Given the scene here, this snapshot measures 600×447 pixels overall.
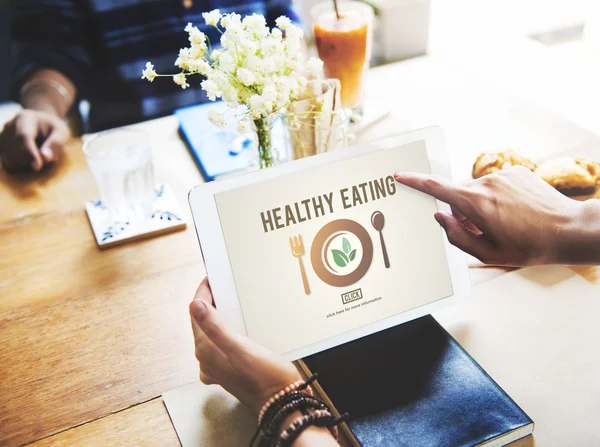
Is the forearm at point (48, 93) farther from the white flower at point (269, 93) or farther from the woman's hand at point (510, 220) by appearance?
the woman's hand at point (510, 220)

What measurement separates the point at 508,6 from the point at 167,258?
282cm

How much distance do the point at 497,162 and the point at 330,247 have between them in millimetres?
512

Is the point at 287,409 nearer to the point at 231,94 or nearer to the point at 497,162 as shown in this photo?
the point at 231,94

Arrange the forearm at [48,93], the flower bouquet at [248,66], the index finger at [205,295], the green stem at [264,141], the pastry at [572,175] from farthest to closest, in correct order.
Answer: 1. the forearm at [48,93]
2. the pastry at [572,175]
3. the green stem at [264,141]
4. the flower bouquet at [248,66]
5. the index finger at [205,295]

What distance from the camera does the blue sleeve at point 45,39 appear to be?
1.68m

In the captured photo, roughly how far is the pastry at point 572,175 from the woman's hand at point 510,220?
0.27 meters

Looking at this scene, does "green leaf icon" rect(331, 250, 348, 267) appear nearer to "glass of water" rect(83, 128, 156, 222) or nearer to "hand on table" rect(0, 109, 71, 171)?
"glass of water" rect(83, 128, 156, 222)

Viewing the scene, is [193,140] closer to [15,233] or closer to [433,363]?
[15,233]

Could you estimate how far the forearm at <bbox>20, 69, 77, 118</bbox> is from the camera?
163 cm

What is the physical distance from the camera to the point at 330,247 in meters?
0.80

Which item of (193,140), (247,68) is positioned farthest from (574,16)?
(247,68)

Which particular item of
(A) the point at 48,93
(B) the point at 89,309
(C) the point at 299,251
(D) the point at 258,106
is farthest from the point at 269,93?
(A) the point at 48,93

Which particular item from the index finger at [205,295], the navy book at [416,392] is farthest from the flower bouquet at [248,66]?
the navy book at [416,392]

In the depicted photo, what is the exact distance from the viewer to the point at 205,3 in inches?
74.6
